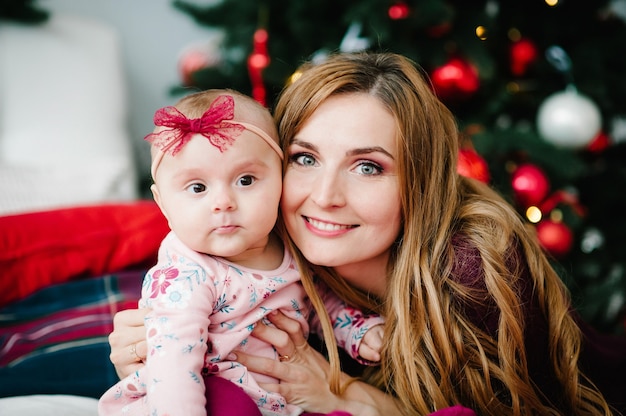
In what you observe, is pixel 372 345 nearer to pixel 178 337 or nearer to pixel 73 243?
pixel 178 337

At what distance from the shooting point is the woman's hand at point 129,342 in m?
1.13

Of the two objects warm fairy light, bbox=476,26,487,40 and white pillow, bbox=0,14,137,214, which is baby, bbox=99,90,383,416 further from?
white pillow, bbox=0,14,137,214

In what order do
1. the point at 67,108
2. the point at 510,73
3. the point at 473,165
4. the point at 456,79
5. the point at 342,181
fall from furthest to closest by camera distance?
the point at 67,108, the point at 510,73, the point at 456,79, the point at 473,165, the point at 342,181

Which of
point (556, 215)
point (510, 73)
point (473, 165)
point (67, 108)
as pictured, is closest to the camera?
point (473, 165)

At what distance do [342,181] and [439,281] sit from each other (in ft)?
1.00

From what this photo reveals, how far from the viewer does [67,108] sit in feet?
7.55

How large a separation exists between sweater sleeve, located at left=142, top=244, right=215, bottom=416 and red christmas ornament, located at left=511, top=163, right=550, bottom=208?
→ 1.22 meters

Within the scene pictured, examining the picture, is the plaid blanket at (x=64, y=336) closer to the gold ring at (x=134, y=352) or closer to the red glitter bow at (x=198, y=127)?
the gold ring at (x=134, y=352)

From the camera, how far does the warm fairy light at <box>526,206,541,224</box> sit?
74.5 inches

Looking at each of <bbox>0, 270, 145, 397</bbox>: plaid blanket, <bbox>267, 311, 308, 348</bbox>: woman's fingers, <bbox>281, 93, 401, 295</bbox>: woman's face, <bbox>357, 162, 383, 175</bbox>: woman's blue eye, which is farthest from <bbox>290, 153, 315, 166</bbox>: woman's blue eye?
<bbox>0, 270, 145, 397</bbox>: plaid blanket

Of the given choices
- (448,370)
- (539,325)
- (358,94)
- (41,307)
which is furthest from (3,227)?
(539,325)

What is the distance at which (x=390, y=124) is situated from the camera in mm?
1175

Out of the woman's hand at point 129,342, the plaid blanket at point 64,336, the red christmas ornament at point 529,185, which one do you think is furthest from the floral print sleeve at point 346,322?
the red christmas ornament at point 529,185

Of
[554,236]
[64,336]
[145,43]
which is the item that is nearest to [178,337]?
[64,336]
